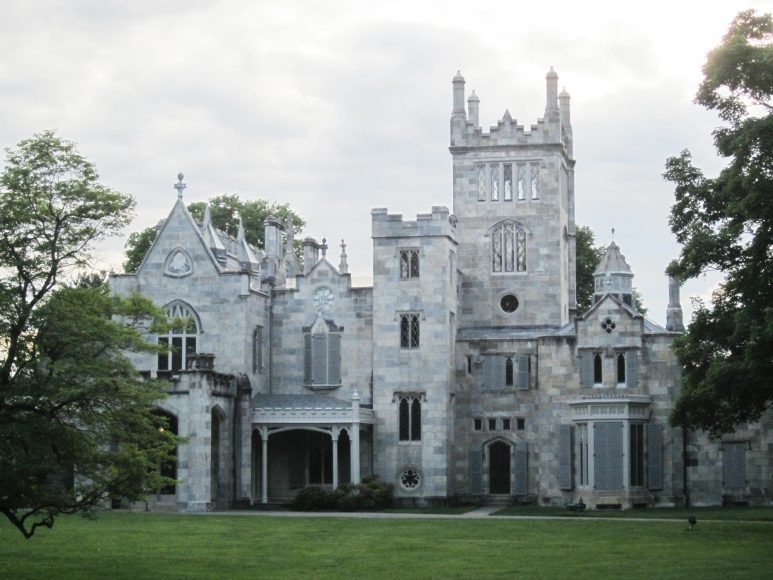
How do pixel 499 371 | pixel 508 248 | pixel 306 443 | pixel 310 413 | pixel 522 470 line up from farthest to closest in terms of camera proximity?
1. pixel 508 248
2. pixel 306 443
3. pixel 499 371
4. pixel 522 470
5. pixel 310 413

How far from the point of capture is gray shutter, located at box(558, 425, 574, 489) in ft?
172

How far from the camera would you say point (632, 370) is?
171ft

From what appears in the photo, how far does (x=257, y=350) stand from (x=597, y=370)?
12846mm

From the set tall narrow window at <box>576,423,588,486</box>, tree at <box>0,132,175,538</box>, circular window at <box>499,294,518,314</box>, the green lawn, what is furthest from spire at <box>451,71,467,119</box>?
tree at <box>0,132,175,538</box>

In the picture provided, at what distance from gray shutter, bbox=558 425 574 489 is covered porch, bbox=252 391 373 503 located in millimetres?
7105

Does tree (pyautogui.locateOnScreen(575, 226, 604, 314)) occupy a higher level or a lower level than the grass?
higher

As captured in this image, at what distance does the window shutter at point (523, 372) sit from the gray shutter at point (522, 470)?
7.38 feet

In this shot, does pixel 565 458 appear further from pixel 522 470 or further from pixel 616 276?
pixel 616 276

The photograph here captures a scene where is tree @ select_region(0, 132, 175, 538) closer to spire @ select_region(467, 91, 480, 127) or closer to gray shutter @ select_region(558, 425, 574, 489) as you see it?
gray shutter @ select_region(558, 425, 574, 489)

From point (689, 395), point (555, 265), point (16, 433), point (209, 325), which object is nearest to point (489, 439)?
point (555, 265)

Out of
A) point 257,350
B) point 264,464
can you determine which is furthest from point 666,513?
point 257,350

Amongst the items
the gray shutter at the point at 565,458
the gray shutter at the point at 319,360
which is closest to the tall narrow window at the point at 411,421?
the gray shutter at the point at 319,360

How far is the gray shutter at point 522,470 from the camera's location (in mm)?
54719

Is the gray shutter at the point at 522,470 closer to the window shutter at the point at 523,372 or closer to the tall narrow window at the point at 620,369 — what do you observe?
the window shutter at the point at 523,372
